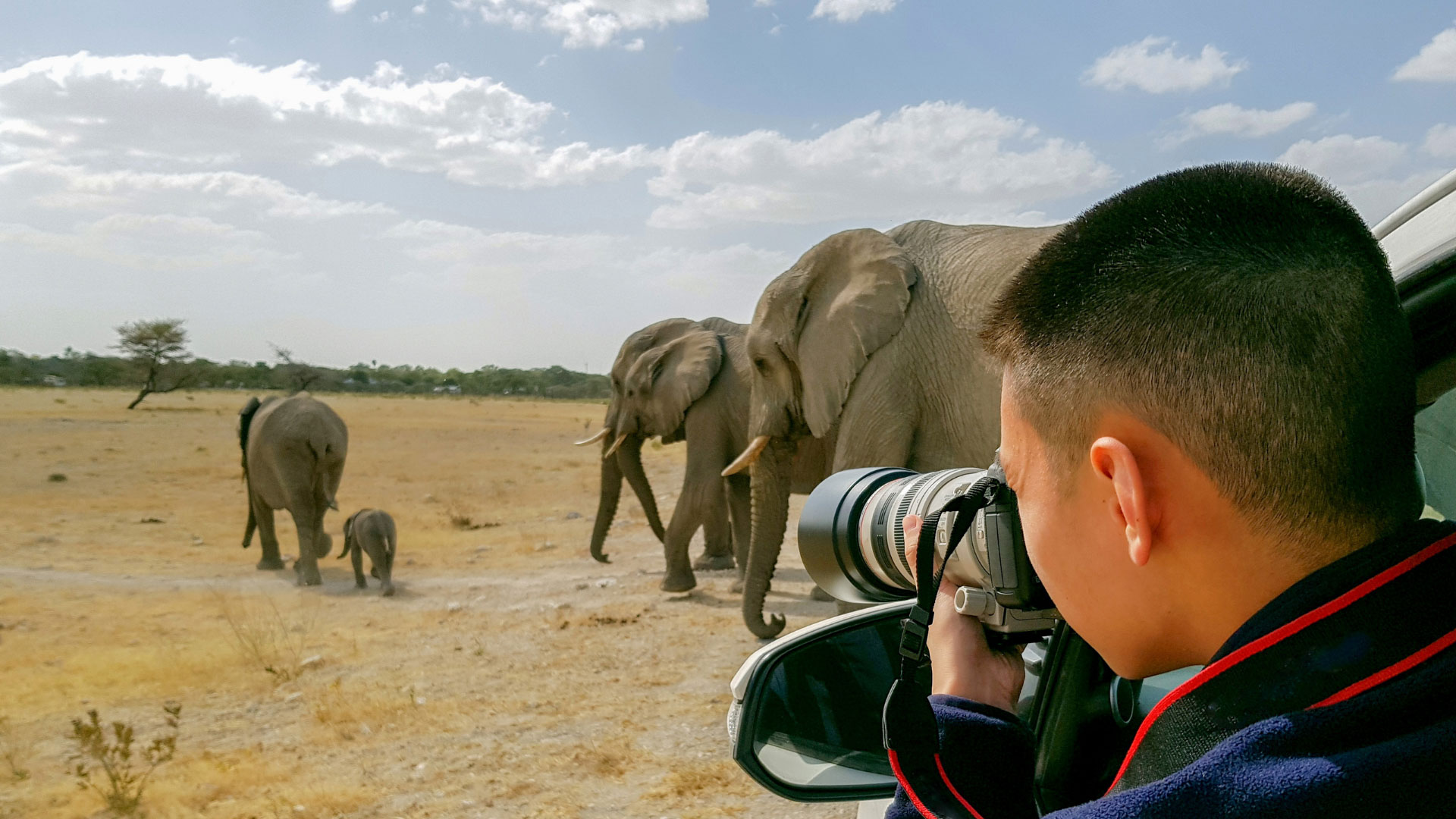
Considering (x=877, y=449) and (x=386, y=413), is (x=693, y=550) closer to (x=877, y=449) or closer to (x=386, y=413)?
(x=877, y=449)

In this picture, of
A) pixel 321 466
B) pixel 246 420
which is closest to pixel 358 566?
pixel 321 466

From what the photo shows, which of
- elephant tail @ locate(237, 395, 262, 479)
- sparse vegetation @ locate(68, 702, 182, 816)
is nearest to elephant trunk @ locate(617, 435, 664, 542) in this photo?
elephant tail @ locate(237, 395, 262, 479)

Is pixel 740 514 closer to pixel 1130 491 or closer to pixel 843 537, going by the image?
pixel 843 537

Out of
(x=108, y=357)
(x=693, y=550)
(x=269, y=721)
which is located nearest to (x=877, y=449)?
(x=269, y=721)

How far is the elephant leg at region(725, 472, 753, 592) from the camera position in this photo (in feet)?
31.2

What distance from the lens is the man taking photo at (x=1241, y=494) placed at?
74cm

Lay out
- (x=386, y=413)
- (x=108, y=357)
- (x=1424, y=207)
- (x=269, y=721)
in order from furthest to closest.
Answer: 1. (x=108, y=357)
2. (x=386, y=413)
3. (x=269, y=721)
4. (x=1424, y=207)

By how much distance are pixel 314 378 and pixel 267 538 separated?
1459cm

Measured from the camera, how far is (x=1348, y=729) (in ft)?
2.43

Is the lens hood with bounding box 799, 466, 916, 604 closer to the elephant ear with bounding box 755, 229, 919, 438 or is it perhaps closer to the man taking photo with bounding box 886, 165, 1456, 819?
the man taking photo with bounding box 886, 165, 1456, 819

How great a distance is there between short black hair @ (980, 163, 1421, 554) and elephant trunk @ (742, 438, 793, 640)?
21.4 feet

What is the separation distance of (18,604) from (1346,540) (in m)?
11.8

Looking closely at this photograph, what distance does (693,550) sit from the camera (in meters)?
13.2

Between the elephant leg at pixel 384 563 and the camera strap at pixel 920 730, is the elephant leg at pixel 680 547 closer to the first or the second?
the elephant leg at pixel 384 563
